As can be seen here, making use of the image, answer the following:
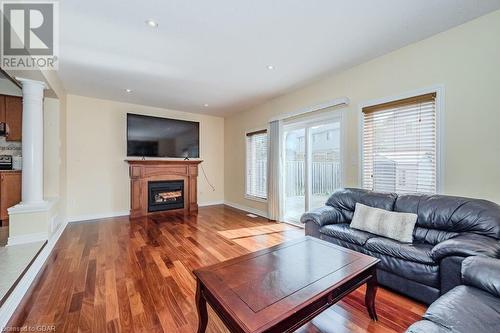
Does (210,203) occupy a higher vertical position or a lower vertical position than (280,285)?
lower

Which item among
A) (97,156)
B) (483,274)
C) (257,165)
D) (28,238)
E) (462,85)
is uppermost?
(462,85)

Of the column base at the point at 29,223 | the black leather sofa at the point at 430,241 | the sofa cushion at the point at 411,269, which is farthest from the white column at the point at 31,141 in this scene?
the sofa cushion at the point at 411,269

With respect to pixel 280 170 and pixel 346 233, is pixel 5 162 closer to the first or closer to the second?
pixel 280 170

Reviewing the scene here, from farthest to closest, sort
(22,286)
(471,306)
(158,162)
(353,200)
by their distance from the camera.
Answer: (158,162)
(353,200)
(22,286)
(471,306)

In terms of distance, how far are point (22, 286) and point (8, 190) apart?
2934mm

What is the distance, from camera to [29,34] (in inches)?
89.1

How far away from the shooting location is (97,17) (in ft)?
6.82

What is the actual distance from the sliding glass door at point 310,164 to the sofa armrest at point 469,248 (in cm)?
178

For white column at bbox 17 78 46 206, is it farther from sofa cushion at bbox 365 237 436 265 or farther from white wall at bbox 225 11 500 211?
white wall at bbox 225 11 500 211

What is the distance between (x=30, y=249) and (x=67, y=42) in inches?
103

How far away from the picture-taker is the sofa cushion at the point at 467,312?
101 cm

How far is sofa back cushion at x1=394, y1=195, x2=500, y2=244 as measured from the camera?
188 cm

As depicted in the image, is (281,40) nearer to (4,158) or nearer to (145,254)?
(145,254)

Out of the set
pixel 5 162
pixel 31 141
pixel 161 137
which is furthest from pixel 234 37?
pixel 5 162
